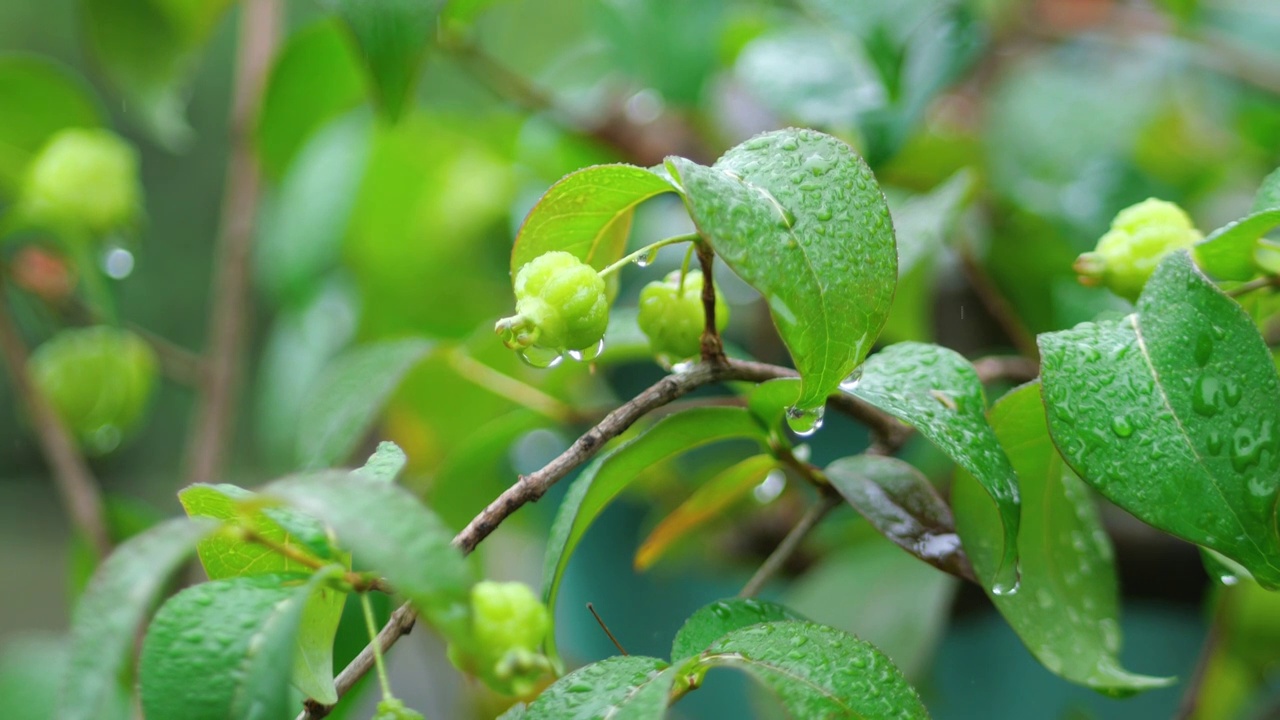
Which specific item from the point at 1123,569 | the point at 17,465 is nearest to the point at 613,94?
the point at 1123,569

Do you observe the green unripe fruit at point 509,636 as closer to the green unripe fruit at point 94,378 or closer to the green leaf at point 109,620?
the green leaf at point 109,620

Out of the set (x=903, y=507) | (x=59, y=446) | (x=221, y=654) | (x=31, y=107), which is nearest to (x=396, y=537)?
(x=221, y=654)

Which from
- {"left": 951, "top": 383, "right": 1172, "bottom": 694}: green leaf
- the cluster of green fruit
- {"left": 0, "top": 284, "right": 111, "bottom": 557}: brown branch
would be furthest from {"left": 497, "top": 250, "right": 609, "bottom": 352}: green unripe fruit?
{"left": 0, "top": 284, "right": 111, "bottom": 557}: brown branch

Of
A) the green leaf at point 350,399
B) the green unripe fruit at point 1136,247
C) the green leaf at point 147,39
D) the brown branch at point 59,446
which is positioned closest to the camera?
the green unripe fruit at point 1136,247

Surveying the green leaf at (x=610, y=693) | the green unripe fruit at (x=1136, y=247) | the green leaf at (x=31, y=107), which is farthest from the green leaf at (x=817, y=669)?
the green leaf at (x=31, y=107)

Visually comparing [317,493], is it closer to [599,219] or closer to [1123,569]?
[599,219]

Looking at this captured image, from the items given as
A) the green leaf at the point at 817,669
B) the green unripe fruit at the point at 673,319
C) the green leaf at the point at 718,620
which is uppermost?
the green unripe fruit at the point at 673,319

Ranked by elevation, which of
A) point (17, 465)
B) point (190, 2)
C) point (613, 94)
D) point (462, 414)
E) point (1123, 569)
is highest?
point (190, 2)

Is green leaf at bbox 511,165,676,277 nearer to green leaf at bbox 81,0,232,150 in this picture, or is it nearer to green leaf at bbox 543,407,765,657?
green leaf at bbox 543,407,765,657
